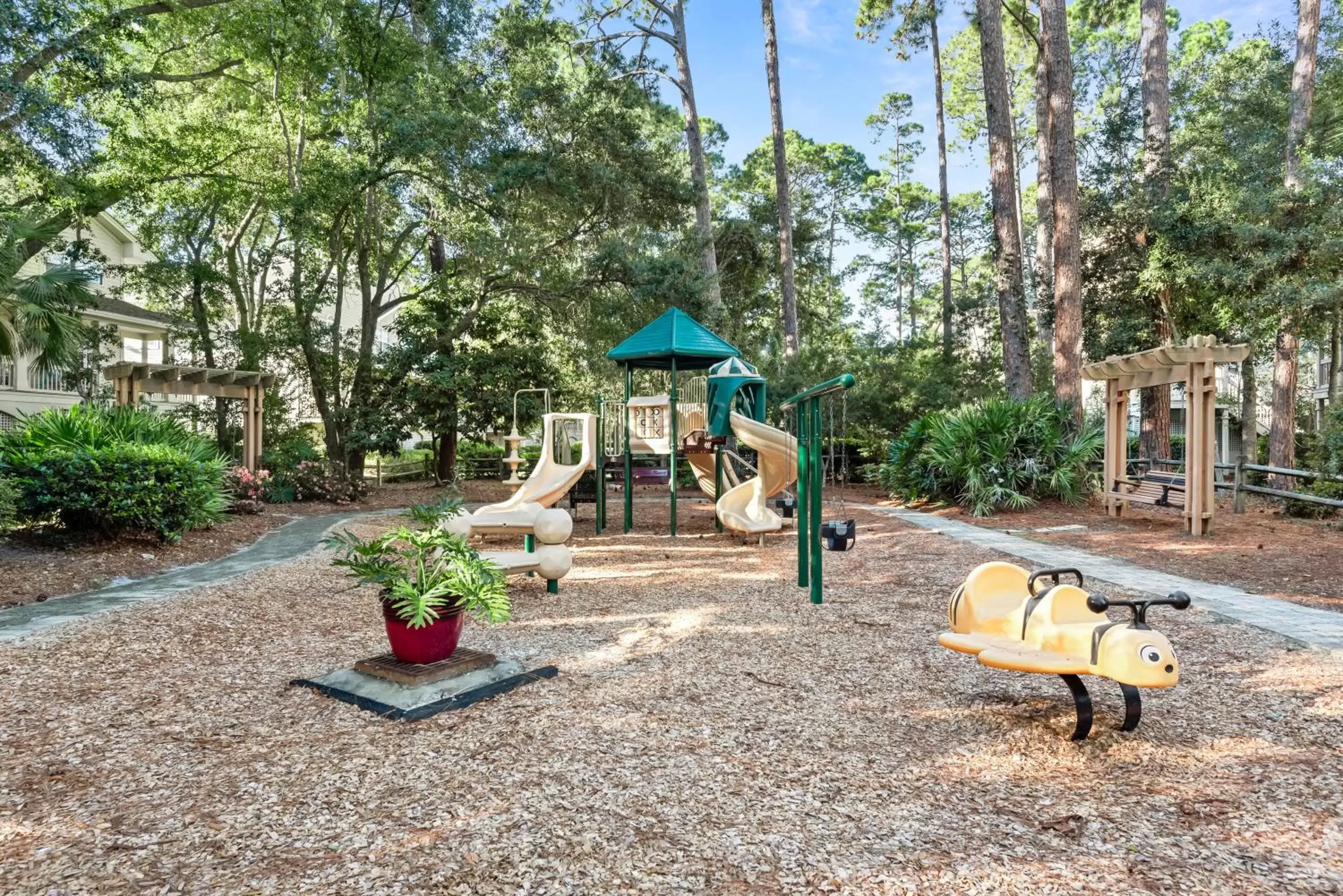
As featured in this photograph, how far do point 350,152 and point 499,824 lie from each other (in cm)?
1585

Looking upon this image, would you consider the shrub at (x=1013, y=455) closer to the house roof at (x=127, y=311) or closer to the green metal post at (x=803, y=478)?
the green metal post at (x=803, y=478)

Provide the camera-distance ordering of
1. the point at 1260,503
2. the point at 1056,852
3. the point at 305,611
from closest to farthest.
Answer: the point at 1056,852
the point at 305,611
the point at 1260,503

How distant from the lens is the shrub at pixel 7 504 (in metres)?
6.70

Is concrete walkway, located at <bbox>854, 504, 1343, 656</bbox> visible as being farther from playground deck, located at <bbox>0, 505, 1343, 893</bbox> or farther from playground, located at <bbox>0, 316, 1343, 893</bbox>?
playground deck, located at <bbox>0, 505, 1343, 893</bbox>

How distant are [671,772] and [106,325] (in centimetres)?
2296

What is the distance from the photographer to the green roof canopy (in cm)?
1048

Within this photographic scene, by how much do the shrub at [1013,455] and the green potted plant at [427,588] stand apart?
9538mm

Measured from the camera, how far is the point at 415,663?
3.83 meters

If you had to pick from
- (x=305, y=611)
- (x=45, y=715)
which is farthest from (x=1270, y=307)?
(x=45, y=715)

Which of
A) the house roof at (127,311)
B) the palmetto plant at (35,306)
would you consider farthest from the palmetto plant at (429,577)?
the house roof at (127,311)

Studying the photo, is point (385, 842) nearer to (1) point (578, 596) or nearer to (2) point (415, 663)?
(2) point (415, 663)

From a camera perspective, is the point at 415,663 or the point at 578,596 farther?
the point at 578,596

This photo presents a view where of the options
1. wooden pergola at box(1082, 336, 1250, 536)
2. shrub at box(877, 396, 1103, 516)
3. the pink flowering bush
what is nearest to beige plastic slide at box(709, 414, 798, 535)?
shrub at box(877, 396, 1103, 516)

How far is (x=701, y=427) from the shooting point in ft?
37.1
